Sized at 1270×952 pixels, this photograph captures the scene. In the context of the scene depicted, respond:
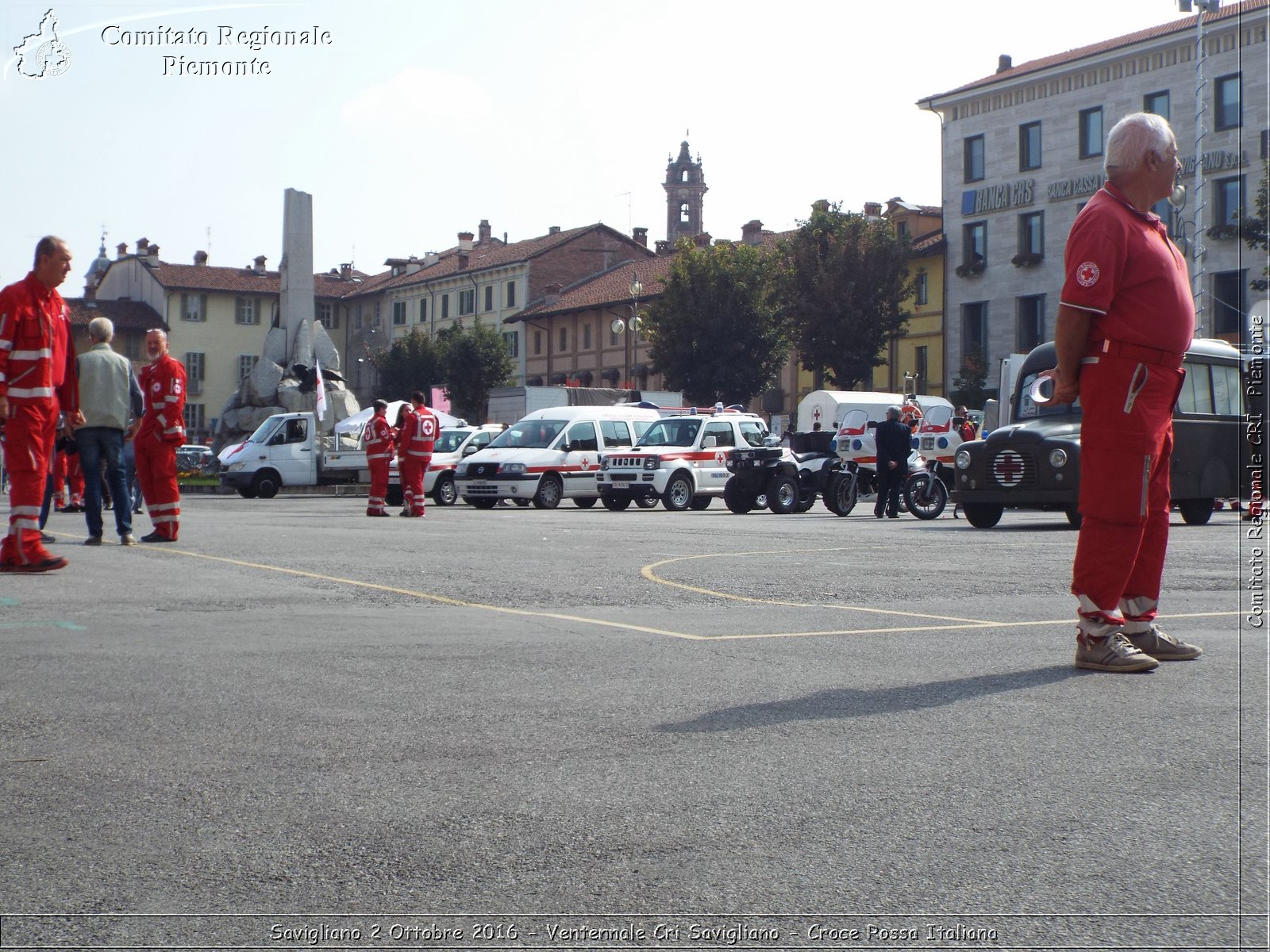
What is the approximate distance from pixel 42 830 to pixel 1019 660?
3879 millimetres

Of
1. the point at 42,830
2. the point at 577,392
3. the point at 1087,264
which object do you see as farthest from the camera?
the point at 577,392

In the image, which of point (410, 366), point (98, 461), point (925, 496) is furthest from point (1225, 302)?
point (410, 366)

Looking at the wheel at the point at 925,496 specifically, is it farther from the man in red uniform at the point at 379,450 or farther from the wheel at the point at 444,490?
the wheel at the point at 444,490

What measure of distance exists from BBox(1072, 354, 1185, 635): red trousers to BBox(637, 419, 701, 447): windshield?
2337cm

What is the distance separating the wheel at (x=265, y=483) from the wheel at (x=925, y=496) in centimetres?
1840

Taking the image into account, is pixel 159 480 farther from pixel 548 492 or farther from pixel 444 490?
pixel 444 490

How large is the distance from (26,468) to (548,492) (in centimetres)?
1901

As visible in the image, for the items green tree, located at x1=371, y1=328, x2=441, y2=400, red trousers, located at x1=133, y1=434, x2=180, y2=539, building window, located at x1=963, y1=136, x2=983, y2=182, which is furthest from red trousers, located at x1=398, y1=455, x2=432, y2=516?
green tree, located at x1=371, y1=328, x2=441, y2=400

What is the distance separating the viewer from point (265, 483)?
123 ft

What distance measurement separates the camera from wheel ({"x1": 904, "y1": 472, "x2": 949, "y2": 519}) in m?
24.1

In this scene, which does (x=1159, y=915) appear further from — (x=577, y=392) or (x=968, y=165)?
(x=968, y=165)

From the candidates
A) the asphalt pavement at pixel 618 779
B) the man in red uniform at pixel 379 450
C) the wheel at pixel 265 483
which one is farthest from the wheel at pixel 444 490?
the asphalt pavement at pixel 618 779

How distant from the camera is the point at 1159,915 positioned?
282 cm

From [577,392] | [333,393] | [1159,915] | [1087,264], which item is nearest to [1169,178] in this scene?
[1087,264]
